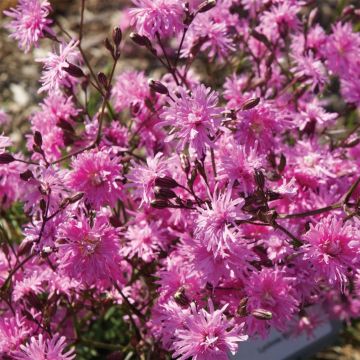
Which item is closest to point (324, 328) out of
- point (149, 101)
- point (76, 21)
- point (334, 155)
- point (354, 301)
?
point (354, 301)

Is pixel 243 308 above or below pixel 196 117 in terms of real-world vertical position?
below

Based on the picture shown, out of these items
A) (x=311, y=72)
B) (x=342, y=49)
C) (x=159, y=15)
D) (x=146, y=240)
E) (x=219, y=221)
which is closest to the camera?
Answer: (x=219, y=221)

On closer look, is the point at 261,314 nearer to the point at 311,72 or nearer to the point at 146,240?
the point at 146,240

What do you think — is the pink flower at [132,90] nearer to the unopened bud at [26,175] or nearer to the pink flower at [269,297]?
the unopened bud at [26,175]

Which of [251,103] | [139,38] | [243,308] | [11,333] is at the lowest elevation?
[11,333]

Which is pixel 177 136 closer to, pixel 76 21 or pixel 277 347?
pixel 277 347

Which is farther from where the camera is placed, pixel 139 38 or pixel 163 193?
pixel 139 38

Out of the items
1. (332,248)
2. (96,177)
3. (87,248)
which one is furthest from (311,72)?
(87,248)

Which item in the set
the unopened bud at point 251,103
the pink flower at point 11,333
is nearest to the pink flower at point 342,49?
the unopened bud at point 251,103
